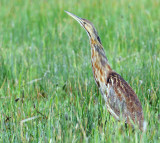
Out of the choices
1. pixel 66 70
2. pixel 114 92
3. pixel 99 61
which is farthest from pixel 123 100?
pixel 66 70

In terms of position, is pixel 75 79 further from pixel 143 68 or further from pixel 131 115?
pixel 131 115

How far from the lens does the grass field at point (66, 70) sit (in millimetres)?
3270

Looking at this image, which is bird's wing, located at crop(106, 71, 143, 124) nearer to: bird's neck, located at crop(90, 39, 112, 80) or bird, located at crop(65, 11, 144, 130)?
bird, located at crop(65, 11, 144, 130)

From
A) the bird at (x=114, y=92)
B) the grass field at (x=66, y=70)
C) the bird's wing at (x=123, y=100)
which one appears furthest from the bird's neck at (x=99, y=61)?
the grass field at (x=66, y=70)

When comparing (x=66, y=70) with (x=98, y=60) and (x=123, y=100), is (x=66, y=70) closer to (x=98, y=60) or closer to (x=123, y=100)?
(x=98, y=60)

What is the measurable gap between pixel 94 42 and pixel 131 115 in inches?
32.8

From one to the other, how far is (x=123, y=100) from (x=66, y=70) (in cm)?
137

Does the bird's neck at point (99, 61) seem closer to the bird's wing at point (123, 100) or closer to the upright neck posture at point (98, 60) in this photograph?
the upright neck posture at point (98, 60)

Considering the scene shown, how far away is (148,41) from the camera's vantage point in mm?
5555

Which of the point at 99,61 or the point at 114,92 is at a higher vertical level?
the point at 99,61

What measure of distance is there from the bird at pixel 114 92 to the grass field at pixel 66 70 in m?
0.09

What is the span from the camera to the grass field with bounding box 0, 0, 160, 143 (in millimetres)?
3270

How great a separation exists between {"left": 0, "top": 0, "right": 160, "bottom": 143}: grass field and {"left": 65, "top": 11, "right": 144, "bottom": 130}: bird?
0.09m

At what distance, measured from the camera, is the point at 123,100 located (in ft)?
11.6
